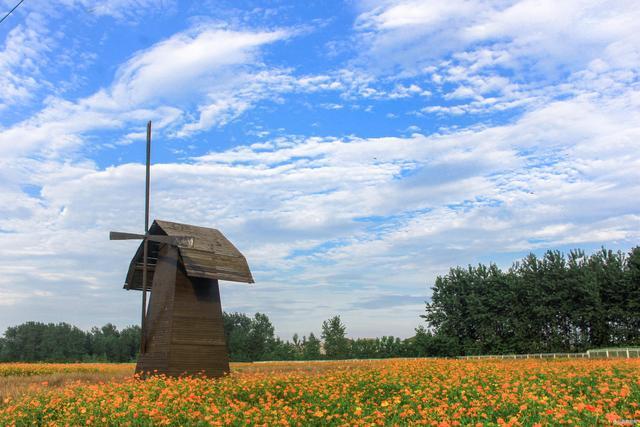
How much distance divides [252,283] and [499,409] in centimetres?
1509

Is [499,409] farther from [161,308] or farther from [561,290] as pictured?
[561,290]

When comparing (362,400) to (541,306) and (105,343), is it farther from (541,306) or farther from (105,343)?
(105,343)

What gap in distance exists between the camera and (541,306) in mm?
44062

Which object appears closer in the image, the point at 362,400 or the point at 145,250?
the point at 362,400

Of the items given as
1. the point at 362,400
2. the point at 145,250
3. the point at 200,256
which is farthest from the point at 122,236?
the point at 362,400

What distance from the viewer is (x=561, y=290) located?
44.1m

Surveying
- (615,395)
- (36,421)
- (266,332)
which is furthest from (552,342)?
(266,332)

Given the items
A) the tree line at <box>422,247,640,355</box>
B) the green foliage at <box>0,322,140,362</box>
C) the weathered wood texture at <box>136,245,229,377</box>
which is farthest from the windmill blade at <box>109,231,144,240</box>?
the green foliage at <box>0,322,140,362</box>

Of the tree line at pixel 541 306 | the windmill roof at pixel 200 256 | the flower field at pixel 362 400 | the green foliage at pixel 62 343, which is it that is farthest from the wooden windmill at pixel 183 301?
the green foliage at pixel 62 343

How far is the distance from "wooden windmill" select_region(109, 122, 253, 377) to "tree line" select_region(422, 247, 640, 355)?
28.5 meters

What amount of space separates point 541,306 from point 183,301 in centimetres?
3149

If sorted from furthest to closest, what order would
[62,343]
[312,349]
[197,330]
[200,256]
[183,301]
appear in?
[62,343]
[312,349]
[200,256]
[197,330]
[183,301]

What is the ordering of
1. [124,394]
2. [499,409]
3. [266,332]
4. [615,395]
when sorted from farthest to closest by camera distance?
[266,332] → [124,394] → [615,395] → [499,409]

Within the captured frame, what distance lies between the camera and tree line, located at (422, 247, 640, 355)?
139ft
